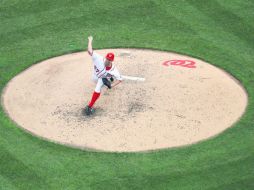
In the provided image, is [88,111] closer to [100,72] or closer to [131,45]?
A: [100,72]

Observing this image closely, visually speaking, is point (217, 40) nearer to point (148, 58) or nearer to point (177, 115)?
point (148, 58)

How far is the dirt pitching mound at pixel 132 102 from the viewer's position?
1409 centimetres

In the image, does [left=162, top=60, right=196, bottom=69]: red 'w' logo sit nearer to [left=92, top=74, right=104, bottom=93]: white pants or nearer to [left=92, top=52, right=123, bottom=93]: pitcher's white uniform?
[left=92, top=52, right=123, bottom=93]: pitcher's white uniform

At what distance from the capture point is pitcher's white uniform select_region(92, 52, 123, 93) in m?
14.9

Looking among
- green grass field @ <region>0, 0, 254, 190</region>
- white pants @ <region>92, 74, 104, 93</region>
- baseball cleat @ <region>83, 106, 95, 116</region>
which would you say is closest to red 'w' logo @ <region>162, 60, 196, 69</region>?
green grass field @ <region>0, 0, 254, 190</region>

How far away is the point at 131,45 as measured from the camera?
17.9 m

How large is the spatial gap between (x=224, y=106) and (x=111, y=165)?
11.9 feet

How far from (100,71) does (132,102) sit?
1.13 m

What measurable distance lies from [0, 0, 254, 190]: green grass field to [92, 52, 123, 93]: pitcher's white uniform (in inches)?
85.2

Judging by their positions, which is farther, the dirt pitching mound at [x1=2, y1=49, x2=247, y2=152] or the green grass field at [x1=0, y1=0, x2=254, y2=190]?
the dirt pitching mound at [x1=2, y1=49, x2=247, y2=152]

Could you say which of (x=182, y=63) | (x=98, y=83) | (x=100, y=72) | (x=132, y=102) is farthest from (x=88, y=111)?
(x=182, y=63)

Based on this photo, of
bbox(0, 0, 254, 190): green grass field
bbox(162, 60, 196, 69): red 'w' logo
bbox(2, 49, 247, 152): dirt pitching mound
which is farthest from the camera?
bbox(162, 60, 196, 69): red 'w' logo

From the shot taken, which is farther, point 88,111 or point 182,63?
point 182,63

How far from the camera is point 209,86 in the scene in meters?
15.8
